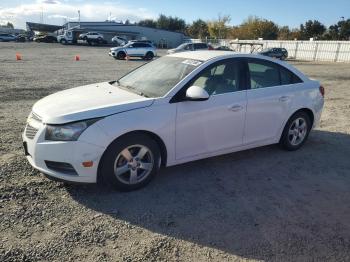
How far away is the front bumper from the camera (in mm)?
3861

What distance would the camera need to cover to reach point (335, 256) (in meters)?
3.27

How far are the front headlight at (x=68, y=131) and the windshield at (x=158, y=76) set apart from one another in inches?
39.6

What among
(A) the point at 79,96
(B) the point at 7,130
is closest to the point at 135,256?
(A) the point at 79,96

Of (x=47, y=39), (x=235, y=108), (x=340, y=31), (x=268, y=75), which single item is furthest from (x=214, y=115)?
(x=340, y=31)

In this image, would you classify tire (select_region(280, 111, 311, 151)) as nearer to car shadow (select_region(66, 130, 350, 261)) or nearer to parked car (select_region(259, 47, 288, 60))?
car shadow (select_region(66, 130, 350, 261))

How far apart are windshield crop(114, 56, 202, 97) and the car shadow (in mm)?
1166

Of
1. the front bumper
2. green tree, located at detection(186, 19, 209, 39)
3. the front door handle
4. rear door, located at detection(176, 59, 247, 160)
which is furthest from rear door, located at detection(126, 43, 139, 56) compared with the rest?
green tree, located at detection(186, 19, 209, 39)

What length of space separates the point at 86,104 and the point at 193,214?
1765 millimetres

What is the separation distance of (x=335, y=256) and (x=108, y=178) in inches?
96.9

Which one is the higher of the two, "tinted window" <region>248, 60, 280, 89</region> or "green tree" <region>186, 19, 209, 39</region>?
"green tree" <region>186, 19, 209, 39</region>

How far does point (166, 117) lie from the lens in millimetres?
4320

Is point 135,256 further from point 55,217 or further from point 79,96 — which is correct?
point 79,96

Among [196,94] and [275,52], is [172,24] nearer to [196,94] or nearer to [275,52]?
Answer: [275,52]

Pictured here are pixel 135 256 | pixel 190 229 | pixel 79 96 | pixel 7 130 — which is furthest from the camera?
pixel 7 130
